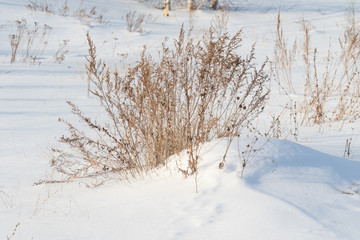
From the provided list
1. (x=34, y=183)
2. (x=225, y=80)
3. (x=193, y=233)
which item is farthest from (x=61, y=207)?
(x=225, y=80)

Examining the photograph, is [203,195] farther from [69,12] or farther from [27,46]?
[69,12]

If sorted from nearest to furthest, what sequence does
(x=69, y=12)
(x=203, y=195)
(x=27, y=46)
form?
(x=203, y=195), (x=27, y=46), (x=69, y=12)

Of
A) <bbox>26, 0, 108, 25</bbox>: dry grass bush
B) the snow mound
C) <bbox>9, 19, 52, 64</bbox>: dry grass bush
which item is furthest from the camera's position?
<bbox>26, 0, 108, 25</bbox>: dry grass bush

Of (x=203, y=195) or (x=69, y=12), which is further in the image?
(x=69, y=12)

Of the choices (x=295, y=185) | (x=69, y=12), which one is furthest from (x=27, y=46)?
(x=295, y=185)

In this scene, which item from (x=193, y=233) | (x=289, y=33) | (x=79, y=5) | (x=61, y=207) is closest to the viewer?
(x=193, y=233)

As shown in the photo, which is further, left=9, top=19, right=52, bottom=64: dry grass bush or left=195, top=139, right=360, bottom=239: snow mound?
left=9, top=19, right=52, bottom=64: dry grass bush

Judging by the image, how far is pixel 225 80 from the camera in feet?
9.95

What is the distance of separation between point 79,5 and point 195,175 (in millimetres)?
11420

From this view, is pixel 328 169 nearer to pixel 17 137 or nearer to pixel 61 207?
pixel 61 207

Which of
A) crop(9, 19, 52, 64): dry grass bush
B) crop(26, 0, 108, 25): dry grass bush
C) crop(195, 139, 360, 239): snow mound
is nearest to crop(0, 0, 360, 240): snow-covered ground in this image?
crop(195, 139, 360, 239): snow mound

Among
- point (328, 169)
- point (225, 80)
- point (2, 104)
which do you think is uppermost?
point (225, 80)

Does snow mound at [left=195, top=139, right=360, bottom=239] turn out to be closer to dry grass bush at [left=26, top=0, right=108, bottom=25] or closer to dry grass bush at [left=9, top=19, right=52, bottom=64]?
dry grass bush at [left=9, top=19, right=52, bottom=64]

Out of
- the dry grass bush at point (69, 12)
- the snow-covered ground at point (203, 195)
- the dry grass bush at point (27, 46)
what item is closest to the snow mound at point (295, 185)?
the snow-covered ground at point (203, 195)
